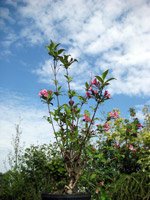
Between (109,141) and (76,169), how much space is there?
3.12 meters

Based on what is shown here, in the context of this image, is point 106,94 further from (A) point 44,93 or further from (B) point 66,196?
(B) point 66,196

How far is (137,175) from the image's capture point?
19.8 feet

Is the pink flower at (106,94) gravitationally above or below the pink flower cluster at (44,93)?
below

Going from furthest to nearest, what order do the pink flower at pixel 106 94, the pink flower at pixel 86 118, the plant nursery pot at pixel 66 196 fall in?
the pink flower at pixel 86 118, the pink flower at pixel 106 94, the plant nursery pot at pixel 66 196

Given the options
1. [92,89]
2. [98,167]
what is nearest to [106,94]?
[92,89]

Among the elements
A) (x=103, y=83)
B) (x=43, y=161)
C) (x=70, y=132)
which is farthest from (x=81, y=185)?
(x=103, y=83)

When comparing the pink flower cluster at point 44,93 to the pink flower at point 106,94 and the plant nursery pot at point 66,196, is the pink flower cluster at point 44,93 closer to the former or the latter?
the pink flower at point 106,94

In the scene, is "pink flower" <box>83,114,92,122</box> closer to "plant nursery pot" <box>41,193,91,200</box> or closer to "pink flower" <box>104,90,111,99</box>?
"pink flower" <box>104,90,111,99</box>

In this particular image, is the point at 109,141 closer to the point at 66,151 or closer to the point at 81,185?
the point at 81,185

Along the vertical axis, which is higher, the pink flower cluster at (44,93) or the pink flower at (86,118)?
the pink flower cluster at (44,93)

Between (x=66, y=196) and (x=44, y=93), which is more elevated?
(x=44, y=93)

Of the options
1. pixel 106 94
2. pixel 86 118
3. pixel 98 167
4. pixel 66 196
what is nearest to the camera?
pixel 66 196

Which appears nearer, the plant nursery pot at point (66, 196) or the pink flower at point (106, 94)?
the plant nursery pot at point (66, 196)

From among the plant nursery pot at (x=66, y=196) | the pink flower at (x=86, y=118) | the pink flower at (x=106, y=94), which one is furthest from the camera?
the pink flower at (x=86, y=118)
